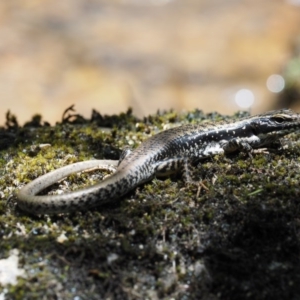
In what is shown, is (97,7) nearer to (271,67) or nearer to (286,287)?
(271,67)

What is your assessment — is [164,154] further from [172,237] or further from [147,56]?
[147,56]

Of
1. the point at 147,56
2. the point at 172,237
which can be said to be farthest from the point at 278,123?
the point at 147,56

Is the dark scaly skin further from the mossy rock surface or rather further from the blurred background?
the blurred background

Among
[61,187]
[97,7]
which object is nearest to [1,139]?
[61,187]

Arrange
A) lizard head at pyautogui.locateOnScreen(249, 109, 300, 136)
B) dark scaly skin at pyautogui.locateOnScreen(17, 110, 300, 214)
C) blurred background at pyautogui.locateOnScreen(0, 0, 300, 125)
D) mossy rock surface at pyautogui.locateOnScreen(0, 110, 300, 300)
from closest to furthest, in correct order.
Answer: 1. mossy rock surface at pyautogui.locateOnScreen(0, 110, 300, 300)
2. dark scaly skin at pyautogui.locateOnScreen(17, 110, 300, 214)
3. lizard head at pyautogui.locateOnScreen(249, 109, 300, 136)
4. blurred background at pyautogui.locateOnScreen(0, 0, 300, 125)

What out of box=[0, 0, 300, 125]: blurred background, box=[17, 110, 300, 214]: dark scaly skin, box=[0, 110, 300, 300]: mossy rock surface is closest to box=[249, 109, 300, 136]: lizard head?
box=[17, 110, 300, 214]: dark scaly skin
